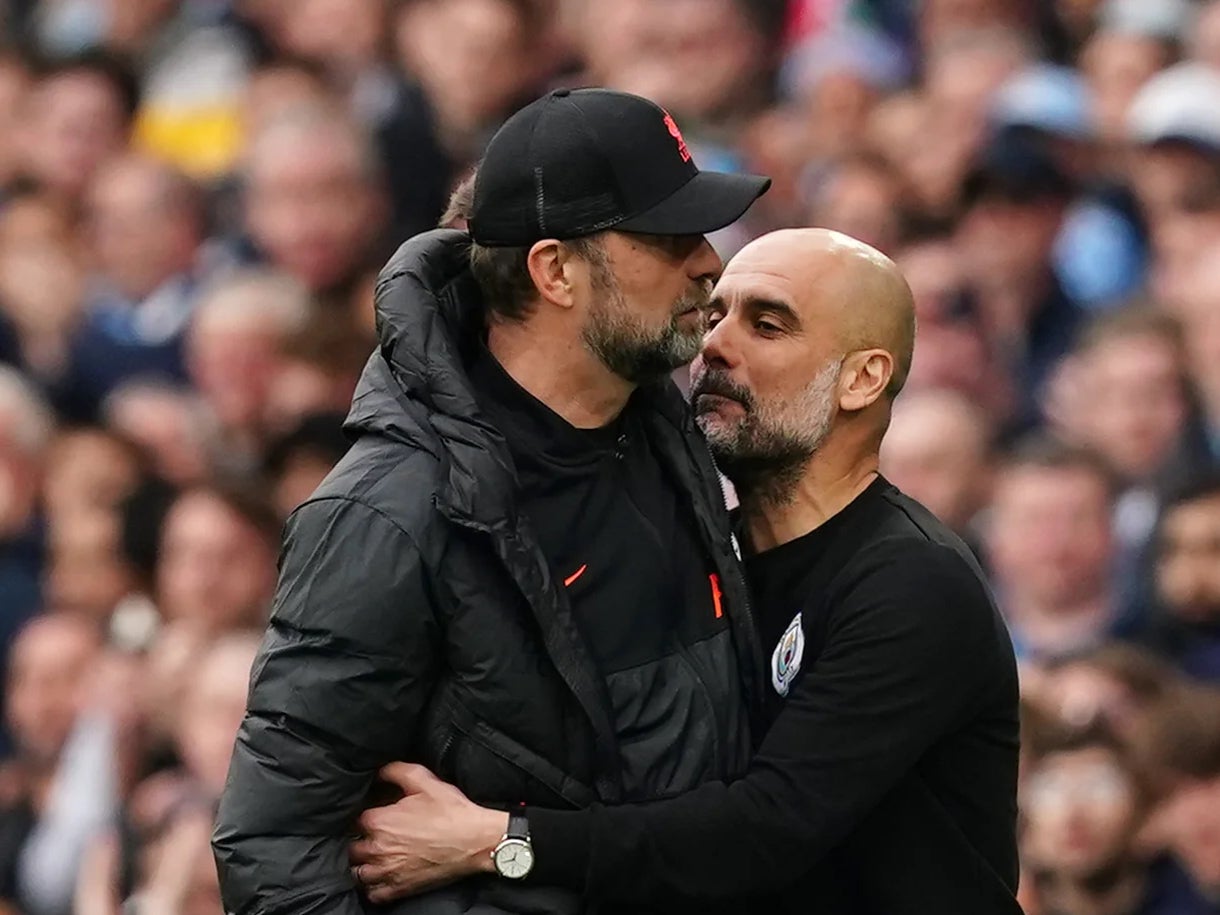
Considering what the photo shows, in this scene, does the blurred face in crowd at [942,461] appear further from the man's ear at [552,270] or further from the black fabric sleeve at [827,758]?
the man's ear at [552,270]

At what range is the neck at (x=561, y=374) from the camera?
3160 mm

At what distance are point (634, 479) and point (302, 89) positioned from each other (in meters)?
4.59

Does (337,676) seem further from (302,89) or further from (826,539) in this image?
(302,89)

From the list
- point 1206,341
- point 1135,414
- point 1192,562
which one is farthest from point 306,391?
point 1192,562

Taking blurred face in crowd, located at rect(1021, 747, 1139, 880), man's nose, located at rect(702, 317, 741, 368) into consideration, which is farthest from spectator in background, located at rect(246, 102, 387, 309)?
man's nose, located at rect(702, 317, 741, 368)

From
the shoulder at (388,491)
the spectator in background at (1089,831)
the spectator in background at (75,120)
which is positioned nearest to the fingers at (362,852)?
the shoulder at (388,491)

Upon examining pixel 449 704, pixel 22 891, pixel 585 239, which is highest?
pixel 585 239

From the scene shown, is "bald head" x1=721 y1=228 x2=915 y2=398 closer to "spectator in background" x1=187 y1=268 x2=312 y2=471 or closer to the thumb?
the thumb

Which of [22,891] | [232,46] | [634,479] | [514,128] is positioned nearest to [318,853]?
[634,479]

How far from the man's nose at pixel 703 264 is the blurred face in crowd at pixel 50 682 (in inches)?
136

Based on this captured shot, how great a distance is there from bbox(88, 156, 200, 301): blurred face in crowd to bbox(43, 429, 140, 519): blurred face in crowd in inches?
29.2

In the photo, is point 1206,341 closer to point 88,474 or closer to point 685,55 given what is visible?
point 685,55

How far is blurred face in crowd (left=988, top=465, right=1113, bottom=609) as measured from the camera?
5.12 meters

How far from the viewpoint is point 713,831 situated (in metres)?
3.05
